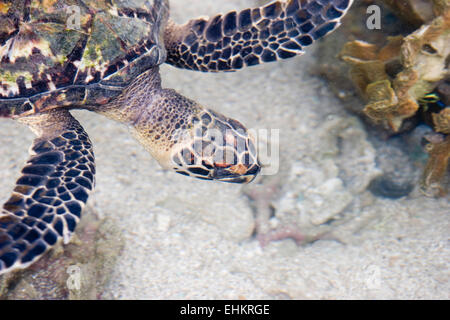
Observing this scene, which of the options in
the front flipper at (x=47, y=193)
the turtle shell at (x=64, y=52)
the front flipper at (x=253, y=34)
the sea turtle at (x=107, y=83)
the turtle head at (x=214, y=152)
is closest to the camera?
the front flipper at (x=47, y=193)

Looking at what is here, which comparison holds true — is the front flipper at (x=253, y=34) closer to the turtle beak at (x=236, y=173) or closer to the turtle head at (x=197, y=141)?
the turtle head at (x=197, y=141)

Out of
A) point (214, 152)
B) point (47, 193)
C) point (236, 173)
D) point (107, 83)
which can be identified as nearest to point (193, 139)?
point (214, 152)

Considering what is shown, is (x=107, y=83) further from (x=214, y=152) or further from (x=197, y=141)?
(x=214, y=152)

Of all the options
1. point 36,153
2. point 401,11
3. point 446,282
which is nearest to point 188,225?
point 36,153

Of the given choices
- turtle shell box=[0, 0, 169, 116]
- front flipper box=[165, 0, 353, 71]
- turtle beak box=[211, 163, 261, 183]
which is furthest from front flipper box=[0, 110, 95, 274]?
front flipper box=[165, 0, 353, 71]

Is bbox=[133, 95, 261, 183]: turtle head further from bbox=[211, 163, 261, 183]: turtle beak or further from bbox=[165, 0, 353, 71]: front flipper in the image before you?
bbox=[165, 0, 353, 71]: front flipper

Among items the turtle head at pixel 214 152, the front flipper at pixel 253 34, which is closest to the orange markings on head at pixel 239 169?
the turtle head at pixel 214 152

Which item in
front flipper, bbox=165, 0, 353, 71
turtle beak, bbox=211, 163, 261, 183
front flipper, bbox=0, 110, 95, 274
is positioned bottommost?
turtle beak, bbox=211, 163, 261, 183
